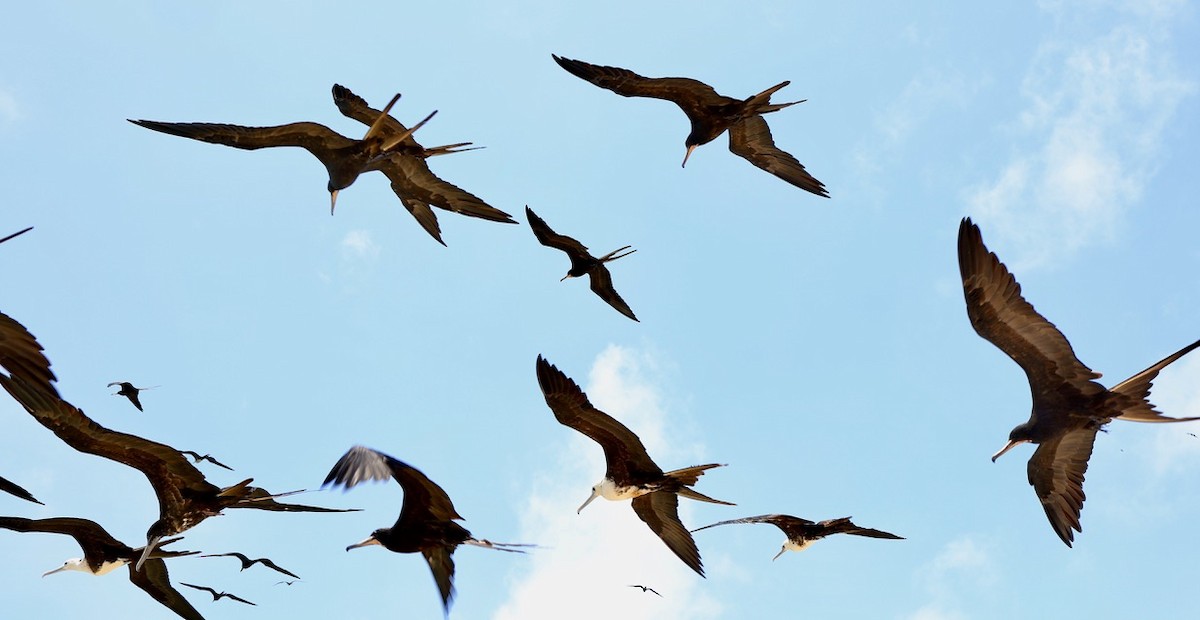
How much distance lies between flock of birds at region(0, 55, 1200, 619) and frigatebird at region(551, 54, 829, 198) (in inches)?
1.0

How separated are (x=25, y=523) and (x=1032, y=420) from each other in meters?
11.6

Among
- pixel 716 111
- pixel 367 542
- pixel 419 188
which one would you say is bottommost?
pixel 367 542

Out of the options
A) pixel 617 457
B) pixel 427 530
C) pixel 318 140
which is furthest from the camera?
pixel 318 140

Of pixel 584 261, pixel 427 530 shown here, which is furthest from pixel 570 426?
pixel 584 261

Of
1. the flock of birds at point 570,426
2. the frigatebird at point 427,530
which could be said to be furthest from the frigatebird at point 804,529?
the frigatebird at point 427,530

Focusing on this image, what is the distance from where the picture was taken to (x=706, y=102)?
17109 mm

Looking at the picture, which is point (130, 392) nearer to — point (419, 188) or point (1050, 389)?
point (419, 188)

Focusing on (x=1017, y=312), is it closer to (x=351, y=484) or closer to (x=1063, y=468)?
(x=1063, y=468)

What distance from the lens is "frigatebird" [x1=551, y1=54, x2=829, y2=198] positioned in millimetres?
16391

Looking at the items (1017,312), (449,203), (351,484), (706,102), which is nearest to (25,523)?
(351,484)

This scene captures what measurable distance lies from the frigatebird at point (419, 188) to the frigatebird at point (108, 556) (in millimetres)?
5797

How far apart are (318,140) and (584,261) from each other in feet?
14.9

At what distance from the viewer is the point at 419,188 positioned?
1756 centimetres

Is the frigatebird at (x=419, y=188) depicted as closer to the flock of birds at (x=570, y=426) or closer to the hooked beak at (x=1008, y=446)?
the flock of birds at (x=570, y=426)
